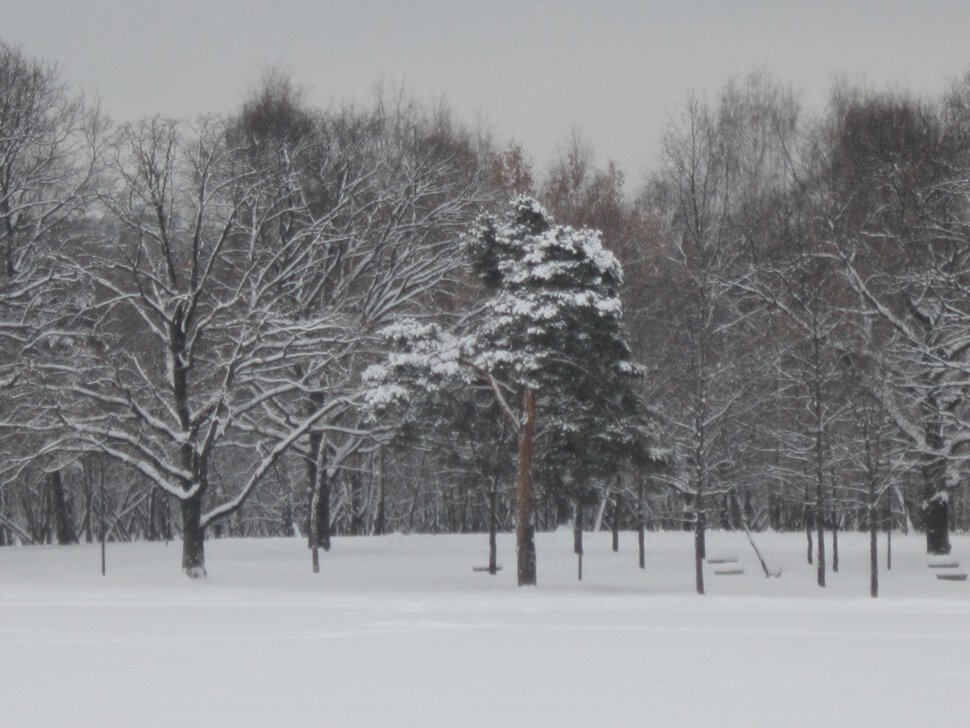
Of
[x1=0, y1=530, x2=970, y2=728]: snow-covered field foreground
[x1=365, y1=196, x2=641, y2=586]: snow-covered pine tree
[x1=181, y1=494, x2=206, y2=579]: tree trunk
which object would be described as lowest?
[x1=0, y1=530, x2=970, y2=728]: snow-covered field foreground

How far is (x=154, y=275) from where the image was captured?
3572 cm

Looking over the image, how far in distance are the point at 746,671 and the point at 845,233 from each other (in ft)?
87.5

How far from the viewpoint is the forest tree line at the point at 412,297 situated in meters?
35.7

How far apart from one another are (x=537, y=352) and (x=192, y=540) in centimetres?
1069

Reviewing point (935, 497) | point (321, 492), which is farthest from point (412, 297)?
point (935, 497)

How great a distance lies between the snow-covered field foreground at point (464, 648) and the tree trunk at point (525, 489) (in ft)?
3.35

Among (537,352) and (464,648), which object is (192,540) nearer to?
(537,352)

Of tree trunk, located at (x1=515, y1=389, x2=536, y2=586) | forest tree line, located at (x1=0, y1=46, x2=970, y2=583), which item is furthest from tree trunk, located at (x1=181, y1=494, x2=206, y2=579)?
tree trunk, located at (x1=515, y1=389, x2=536, y2=586)

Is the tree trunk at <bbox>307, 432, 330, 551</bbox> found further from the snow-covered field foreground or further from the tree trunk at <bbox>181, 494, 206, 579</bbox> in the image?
the tree trunk at <bbox>181, 494, 206, 579</bbox>

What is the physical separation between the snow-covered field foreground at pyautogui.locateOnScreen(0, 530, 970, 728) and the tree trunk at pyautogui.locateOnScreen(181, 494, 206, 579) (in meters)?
0.60

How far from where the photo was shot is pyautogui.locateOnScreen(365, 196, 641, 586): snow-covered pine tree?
3306 centimetres

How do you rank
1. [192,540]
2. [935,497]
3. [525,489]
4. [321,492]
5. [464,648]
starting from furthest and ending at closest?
[321,492]
[935,497]
[192,540]
[525,489]
[464,648]

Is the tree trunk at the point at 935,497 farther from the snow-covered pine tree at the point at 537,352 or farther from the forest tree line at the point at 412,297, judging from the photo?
the snow-covered pine tree at the point at 537,352

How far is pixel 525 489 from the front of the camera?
3400 centimetres
